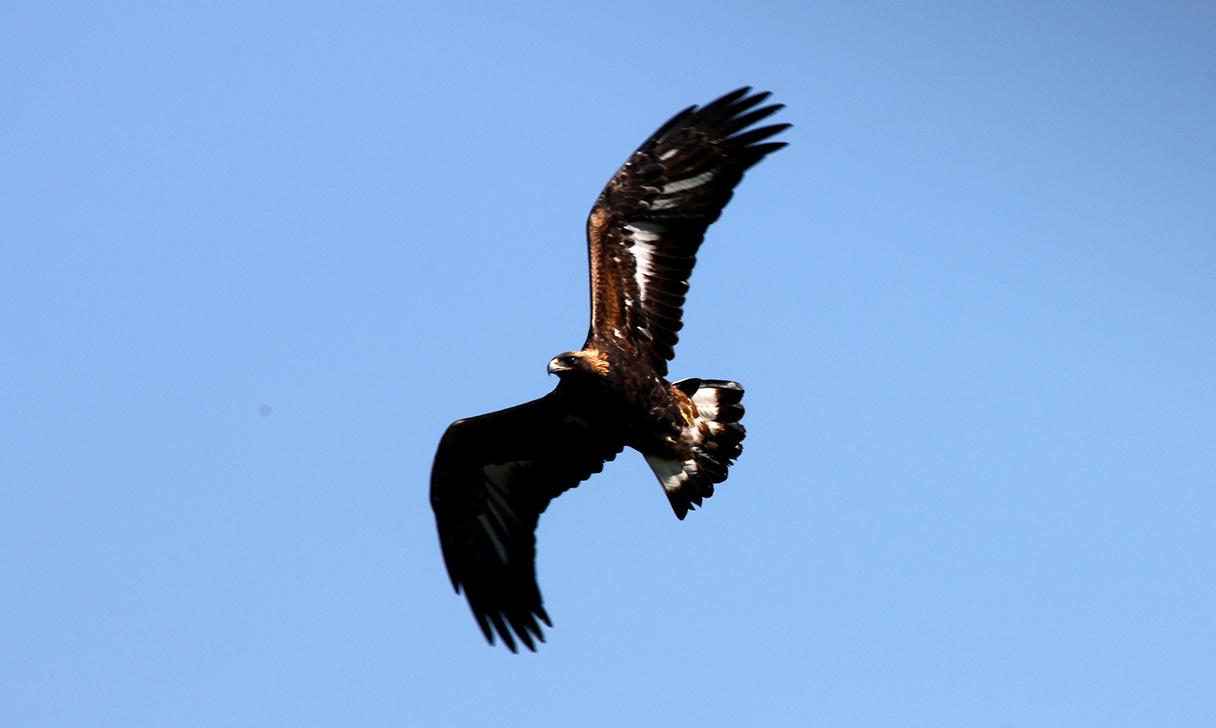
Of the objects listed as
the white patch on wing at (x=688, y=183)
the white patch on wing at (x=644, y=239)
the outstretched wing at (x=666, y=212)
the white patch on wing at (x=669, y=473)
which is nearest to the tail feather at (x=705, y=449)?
the white patch on wing at (x=669, y=473)

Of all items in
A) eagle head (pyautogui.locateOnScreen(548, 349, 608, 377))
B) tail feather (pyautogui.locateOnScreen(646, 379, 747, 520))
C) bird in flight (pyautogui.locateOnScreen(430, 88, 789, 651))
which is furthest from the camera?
tail feather (pyautogui.locateOnScreen(646, 379, 747, 520))

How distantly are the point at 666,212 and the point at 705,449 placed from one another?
6.32 feet

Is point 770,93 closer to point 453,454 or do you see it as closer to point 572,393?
point 572,393

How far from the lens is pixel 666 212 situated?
46.4 ft

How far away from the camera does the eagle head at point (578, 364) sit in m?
13.3

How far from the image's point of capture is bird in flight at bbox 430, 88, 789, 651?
45.8 feet

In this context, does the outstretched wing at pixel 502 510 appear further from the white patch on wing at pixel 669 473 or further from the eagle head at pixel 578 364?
the eagle head at pixel 578 364

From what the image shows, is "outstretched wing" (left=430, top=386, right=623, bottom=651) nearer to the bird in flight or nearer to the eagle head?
the bird in flight

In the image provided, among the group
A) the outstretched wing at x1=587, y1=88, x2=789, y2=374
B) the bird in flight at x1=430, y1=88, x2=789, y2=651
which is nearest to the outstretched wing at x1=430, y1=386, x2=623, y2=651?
the bird in flight at x1=430, y1=88, x2=789, y2=651

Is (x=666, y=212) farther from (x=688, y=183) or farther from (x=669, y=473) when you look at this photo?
(x=669, y=473)

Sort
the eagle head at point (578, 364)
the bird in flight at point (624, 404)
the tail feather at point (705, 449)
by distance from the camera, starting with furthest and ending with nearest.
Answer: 1. the tail feather at point (705, 449)
2. the bird in flight at point (624, 404)
3. the eagle head at point (578, 364)

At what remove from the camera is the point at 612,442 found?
47.3 feet

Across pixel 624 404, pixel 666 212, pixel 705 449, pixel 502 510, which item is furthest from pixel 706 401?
pixel 502 510

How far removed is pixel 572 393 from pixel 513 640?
7.95 feet
